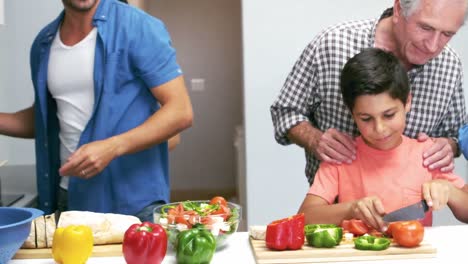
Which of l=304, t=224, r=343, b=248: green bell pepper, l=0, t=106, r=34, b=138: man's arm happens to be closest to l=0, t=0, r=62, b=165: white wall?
l=0, t=106, r=34, b=138: man's arm

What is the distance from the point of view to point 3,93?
2.70 m

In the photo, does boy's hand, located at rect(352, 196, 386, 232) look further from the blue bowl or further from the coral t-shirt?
the blue bowl

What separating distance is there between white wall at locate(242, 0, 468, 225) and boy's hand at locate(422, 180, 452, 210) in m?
1.86

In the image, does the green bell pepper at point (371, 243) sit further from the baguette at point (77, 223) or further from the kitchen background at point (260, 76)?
the kitchen background at point (260, 76)

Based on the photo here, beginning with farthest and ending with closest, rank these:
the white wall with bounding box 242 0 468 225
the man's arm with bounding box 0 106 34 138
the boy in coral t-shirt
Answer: the white wall with bounding box 242 0 468 225
the man's arm with bounding box 0 106 34 138
the boy in coral t-shirt

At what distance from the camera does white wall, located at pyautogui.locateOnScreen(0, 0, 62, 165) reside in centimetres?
275

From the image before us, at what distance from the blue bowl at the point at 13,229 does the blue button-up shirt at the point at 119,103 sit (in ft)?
1.69

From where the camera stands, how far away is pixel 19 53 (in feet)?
9.16

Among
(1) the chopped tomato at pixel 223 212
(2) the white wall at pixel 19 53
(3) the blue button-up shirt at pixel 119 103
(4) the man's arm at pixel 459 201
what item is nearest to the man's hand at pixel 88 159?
(3) the blue button-up shirt at pixel 119 103

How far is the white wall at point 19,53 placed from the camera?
108 inches

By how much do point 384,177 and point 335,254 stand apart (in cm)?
48

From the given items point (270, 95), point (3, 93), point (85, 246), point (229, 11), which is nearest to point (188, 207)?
point (85, 246)

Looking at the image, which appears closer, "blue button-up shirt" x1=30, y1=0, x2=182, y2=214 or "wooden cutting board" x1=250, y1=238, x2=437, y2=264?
"wooden cutting board" x1=250, y1=238, x2=437, y2=264

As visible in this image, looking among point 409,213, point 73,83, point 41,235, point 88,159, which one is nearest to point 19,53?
point 73,83
